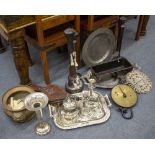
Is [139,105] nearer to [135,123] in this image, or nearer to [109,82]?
[135,123]

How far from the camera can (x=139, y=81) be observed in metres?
1.71

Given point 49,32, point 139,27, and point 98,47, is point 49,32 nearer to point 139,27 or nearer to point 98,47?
point 98,47

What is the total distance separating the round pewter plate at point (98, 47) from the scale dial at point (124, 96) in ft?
0.95

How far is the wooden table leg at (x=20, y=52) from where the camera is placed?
1339 mm

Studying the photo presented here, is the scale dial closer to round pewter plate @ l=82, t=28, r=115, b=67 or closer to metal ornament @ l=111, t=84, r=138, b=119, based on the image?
metal ornament @ l=111, t=84, r=138, b=119

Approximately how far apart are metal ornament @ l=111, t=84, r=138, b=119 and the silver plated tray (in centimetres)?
7

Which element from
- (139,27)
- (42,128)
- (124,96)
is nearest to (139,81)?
(124,96)

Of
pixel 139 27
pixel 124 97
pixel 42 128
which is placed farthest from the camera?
pixel 139 27

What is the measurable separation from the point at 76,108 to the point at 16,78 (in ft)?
1.99

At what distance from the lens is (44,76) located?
170 centimetres

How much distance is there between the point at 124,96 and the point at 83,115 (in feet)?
1.05

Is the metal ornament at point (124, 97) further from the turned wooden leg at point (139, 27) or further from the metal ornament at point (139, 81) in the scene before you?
the turned wooden leg at point (139, 27)

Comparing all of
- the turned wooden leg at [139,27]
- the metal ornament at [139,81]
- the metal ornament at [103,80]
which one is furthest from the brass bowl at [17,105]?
the turned wooden leg at [139,27]

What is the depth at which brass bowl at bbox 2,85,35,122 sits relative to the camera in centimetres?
137
